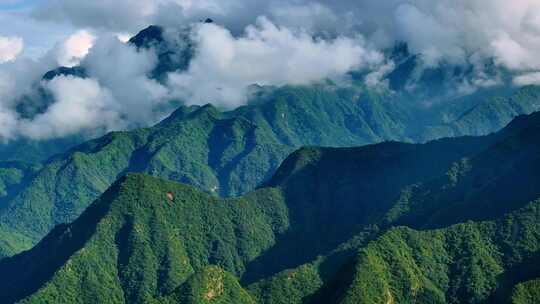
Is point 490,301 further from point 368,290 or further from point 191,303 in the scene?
point 191,303

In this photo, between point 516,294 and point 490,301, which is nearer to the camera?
point 516,294

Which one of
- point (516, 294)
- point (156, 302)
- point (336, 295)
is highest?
point (516, 294)

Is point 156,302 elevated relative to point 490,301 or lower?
lower

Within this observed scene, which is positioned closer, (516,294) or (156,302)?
(516,294)

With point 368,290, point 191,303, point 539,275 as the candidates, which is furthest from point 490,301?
point 191,303

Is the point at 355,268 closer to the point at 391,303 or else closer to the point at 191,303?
the point at 391,303

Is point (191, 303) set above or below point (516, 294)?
below

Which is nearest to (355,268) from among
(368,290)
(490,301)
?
(368,290)
